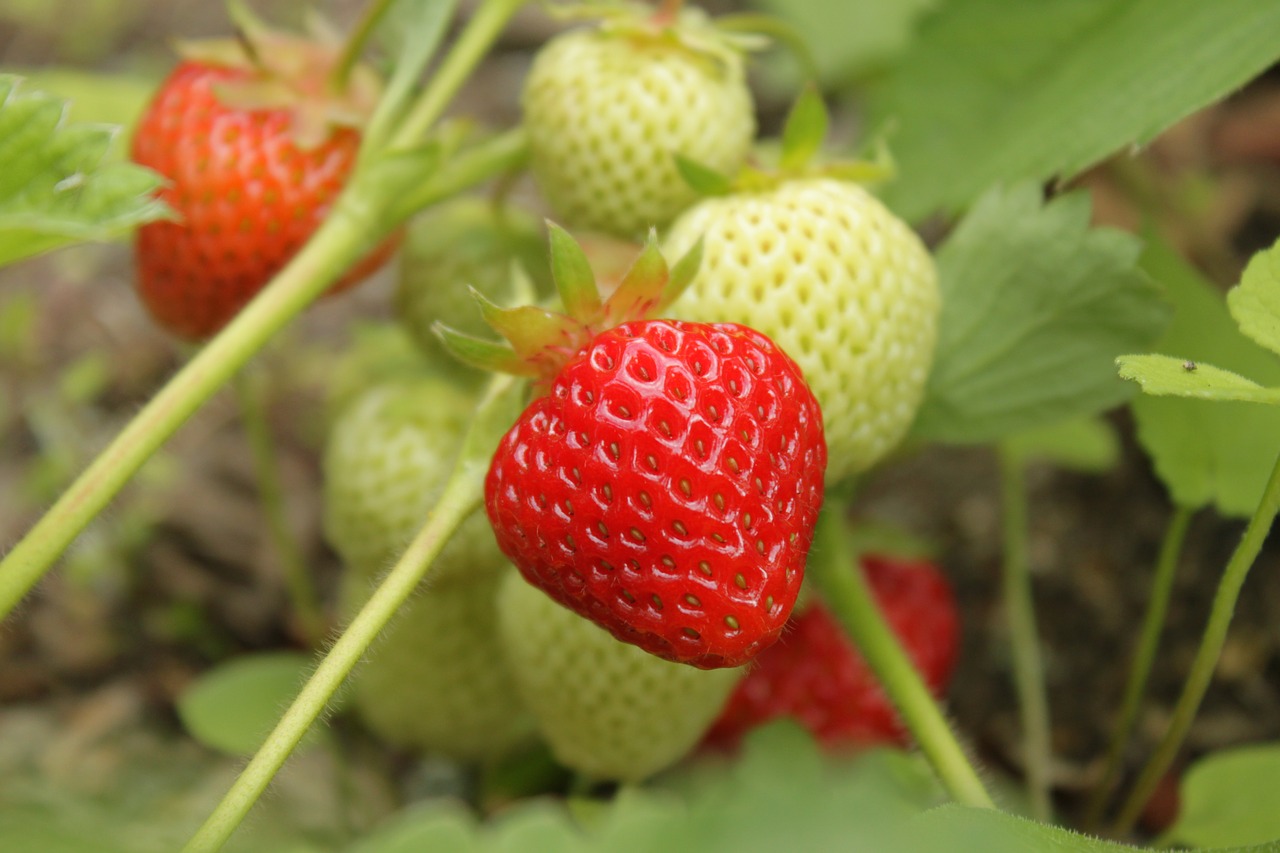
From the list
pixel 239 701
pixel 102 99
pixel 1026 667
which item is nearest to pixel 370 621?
pixel 239 701

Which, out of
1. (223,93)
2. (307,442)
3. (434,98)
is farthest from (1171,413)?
(307,442)

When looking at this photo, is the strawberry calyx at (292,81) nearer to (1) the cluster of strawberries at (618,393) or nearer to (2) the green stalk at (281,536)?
(1) the cluster of strawberries at (618,393)

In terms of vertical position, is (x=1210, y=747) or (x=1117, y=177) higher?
(x=1117, y=177)

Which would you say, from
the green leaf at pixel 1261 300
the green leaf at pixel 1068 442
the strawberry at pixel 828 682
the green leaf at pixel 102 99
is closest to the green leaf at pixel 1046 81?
the green leaf at pixel 1261 300

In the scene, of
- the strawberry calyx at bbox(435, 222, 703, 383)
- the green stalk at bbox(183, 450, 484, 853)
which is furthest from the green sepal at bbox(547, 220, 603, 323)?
the green stalk at bbox(183, 450, 484, 853)

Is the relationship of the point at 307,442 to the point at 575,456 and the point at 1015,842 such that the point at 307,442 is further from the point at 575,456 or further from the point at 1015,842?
the point at 1015,842

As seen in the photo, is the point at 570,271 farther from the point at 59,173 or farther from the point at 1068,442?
the point at 1068,442
